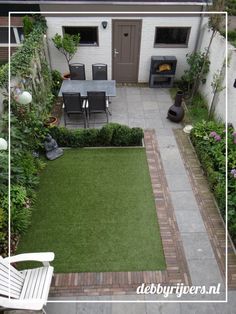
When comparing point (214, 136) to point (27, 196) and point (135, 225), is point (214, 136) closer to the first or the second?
point (135, 225)

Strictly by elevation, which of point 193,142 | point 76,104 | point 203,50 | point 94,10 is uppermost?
point 94,10

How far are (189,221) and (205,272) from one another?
1118mm

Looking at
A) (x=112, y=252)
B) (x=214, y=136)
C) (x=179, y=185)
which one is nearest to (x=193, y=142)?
(x=214, y=136)

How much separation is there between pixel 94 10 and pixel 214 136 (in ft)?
19.8

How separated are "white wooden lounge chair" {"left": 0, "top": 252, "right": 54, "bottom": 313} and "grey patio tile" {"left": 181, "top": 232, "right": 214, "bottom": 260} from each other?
2.70 m

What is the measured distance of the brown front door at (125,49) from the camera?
9.41 m

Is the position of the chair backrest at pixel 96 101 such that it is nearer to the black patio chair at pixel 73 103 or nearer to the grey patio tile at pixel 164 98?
the black patio chair at pixel 73 103

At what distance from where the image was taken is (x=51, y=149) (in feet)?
23.7

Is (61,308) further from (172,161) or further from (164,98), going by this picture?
(164,98)

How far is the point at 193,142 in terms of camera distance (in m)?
7.50

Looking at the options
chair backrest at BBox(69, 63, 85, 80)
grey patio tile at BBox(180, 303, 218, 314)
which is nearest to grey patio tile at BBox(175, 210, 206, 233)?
grey patio tile at BBox(180, 303, 218, 314)

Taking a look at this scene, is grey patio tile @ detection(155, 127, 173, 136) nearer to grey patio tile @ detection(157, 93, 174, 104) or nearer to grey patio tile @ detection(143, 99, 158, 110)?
grey patio tile @ detection(143, 99, 158, 110)

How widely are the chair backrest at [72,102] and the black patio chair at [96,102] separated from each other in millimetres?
291

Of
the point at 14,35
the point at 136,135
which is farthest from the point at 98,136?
the point at 14,35
